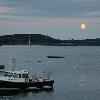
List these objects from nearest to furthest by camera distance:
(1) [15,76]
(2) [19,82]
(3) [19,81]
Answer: (2) [19,82], (3) [19,81], (1) [15,76]

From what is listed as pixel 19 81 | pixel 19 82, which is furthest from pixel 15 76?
pixel 19 82

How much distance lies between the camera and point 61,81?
90875 mm

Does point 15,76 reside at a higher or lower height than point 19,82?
higher

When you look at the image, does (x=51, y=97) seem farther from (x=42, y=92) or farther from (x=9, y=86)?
(x=9, y=86)

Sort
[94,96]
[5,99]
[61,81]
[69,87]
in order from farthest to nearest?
[61,81], [69,87], [94,96], [5,99]

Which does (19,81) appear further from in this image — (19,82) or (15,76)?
(15,76)

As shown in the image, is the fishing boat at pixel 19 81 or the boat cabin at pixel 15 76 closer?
the fishing boat at pixel 19 81

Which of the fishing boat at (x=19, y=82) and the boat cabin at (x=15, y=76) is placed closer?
the fishing boat at (x=19, y=82)

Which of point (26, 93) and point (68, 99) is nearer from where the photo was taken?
point (68, 99)

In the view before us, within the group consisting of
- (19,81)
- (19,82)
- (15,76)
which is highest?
(15,76)

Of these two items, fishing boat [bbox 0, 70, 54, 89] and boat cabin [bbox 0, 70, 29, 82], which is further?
boat cabin [bbox 0, 70, 29, 82]

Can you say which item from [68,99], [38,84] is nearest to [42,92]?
[38,84]

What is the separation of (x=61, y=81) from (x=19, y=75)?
71.6 feet

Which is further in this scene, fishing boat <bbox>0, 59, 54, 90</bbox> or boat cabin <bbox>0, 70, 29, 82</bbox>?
boat cabin <bbox>0, 70, 29, 82</bbox>
